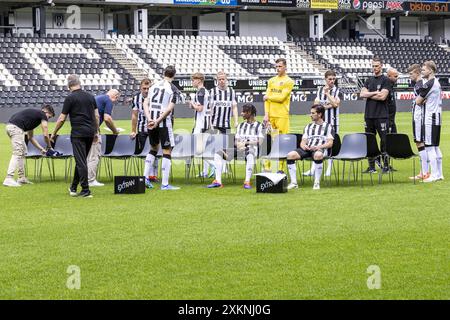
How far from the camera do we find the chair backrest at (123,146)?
1839 cm

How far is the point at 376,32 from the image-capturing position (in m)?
67.1

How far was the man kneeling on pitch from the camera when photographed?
1625 centimetres

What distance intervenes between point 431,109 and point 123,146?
5870 millimetres

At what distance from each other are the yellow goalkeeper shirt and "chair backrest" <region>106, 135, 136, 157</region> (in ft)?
8.88

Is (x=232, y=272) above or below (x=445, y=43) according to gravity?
below

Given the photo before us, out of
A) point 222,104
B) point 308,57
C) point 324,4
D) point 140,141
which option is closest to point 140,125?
point 140,141

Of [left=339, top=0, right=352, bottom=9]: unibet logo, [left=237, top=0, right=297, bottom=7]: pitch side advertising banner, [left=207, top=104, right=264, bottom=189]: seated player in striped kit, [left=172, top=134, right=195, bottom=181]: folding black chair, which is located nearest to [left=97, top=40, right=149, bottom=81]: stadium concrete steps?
[left=237, top=0, right=297, bottom=7]: pitch side advertising banner

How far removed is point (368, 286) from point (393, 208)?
5223mm

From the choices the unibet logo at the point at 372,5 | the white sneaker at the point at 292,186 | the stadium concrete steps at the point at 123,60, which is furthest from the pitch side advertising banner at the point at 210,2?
the white sneaker at the point at 292,186

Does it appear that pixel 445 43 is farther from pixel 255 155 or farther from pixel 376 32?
pixel 255 155

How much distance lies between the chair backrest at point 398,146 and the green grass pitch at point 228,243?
85cm

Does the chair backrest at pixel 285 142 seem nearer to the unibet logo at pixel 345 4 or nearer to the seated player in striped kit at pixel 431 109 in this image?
the seated player in striped kit at pixel 431 109

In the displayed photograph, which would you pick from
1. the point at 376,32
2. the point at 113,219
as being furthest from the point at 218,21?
the point at 113,219

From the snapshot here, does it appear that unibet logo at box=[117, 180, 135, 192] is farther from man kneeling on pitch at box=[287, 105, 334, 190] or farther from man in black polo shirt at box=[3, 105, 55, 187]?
man kneeling on pitch at box=[287, 105, 334, 190]
